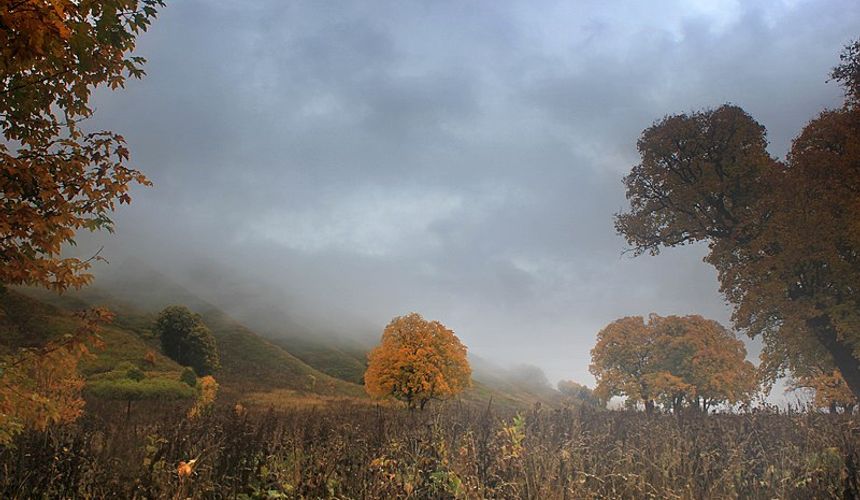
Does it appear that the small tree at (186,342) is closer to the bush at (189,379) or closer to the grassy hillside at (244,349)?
the grassy hillside at (244,349)

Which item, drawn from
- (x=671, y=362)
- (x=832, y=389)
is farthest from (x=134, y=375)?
(x=832, y=389)

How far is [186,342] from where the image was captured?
71.6 metres

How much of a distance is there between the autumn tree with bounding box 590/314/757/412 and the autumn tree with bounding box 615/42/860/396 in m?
25.3

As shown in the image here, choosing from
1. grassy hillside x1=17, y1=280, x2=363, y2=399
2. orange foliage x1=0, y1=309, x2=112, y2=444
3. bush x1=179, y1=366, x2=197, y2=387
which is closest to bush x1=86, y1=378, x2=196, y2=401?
bush x1=179, y1=366, x2=197, y2=387

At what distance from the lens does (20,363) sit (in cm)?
547

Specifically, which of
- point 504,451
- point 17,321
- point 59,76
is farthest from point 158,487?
point 17,321

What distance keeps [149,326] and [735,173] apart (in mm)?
94851

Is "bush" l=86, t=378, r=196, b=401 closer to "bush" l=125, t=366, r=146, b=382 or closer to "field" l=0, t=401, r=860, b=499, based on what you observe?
"bush" l=125, t=366, r=146, b=382

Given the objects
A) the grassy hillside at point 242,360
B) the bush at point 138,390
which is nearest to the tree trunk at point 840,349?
the bush at point 138,390

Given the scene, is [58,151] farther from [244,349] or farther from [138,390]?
→ [244,349]

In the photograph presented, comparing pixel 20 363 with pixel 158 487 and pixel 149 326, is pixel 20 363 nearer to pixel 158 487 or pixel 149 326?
pixel 158 487

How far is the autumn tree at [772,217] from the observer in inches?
629

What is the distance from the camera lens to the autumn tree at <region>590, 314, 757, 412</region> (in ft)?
143

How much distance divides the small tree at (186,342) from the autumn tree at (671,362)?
186ft
